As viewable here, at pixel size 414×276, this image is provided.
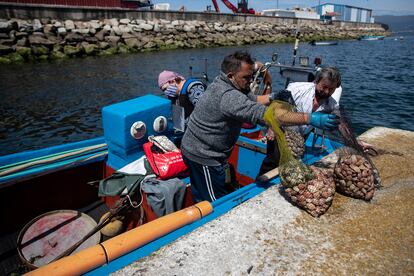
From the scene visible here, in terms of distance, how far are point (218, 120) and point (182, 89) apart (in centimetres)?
159

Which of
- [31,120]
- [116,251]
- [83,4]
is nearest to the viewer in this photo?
[116,251]

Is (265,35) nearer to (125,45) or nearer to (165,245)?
(125,45)

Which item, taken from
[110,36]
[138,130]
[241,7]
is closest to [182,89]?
[138,130]

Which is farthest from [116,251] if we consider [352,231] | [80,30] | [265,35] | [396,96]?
[265,35]

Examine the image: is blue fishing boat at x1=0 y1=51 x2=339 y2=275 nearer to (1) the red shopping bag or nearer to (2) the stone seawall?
(1) the red shopping bag

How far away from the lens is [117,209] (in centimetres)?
366

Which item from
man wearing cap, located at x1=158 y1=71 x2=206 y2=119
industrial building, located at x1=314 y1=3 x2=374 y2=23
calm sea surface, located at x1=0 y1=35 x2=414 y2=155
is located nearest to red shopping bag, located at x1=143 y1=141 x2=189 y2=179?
man wearing cap, located at x1=158 y1=71 x2=206 y2=119

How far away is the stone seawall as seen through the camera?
22.4m

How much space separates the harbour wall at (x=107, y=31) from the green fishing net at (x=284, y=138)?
45.6ft

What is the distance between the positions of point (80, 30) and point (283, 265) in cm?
2874

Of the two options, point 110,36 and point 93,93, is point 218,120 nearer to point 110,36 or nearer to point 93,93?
point 93,93

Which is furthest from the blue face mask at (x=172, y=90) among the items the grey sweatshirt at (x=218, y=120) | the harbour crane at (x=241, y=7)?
the harbour crane at (x=241, y=7)

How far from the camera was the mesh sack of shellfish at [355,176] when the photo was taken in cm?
306

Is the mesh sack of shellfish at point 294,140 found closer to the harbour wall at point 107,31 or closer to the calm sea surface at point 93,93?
the calm sea surface at point 93,93
